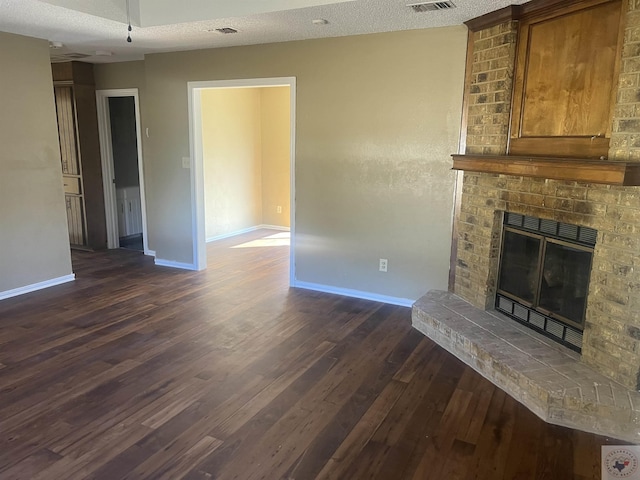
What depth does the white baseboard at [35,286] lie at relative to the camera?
4.43 m

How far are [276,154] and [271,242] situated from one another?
159cm

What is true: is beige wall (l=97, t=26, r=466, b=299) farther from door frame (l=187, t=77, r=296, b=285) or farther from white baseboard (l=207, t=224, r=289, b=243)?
white baseboard (l=207, t=224, r=289, b=243)

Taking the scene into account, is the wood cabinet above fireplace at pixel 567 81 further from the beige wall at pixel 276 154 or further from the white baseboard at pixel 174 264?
the beige wall at pixel 276 154

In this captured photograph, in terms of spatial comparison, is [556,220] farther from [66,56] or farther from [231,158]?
[66,56]

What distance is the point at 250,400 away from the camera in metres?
2.73

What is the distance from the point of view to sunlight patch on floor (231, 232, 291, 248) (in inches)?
266

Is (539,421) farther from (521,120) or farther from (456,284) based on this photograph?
(521,120)

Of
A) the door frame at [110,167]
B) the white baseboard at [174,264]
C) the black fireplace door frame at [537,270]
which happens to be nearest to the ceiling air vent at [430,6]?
the black fireplace door frame at [537,270]

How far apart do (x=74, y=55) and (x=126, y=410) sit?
451 cm

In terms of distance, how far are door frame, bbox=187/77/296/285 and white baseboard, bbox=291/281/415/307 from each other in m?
0.17

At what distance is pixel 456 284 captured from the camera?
397 centimetres

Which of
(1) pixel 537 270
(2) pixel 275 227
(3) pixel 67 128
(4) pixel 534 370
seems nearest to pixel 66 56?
(3) pixel 67 128

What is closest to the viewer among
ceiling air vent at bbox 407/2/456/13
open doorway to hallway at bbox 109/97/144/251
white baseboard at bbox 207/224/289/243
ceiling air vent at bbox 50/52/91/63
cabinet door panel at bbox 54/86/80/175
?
ceiling air vent at bbox 407/2/456/13

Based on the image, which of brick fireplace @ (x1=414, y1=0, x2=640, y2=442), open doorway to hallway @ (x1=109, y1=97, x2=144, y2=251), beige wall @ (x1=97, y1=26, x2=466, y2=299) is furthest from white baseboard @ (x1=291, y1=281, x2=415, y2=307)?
open doorway to hallway @ (x1=109, y1=97, x2=144, y2=251)
